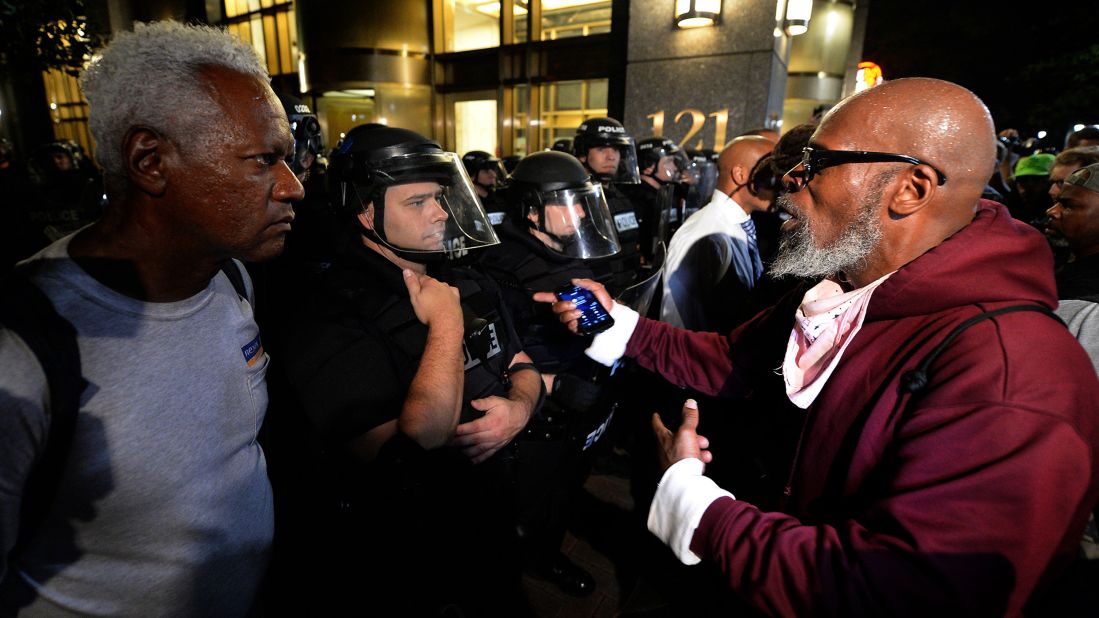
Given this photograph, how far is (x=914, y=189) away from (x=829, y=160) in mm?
247

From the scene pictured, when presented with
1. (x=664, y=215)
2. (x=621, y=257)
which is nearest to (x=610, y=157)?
(x=664, y=215)

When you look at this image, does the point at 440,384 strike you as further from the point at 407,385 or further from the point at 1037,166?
the point at 1037,166

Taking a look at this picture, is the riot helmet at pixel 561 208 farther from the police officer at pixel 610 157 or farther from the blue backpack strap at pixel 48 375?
the blue backpack strap at pixel 48 375

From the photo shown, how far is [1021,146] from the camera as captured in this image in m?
10.8

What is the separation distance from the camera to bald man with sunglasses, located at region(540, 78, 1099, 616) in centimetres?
108

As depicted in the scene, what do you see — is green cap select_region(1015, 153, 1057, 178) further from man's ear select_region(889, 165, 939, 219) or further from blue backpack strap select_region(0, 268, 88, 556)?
blue backpack strap select_region(0, 268, 88, 556)

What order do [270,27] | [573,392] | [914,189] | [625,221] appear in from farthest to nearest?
[270,27] → [625,221] → [573,392] → [914,189]

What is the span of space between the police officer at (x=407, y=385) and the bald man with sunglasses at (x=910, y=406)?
2.51 feet

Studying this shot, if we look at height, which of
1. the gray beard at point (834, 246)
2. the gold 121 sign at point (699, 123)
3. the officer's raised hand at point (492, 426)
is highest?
the gold 121 sign at point (699, 123)

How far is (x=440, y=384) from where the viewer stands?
170 cm

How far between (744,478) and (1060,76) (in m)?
28.9

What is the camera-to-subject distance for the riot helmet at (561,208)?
3164 millimetres

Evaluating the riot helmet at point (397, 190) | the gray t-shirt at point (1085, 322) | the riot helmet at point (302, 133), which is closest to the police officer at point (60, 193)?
the riot helmet at point (302, 133)

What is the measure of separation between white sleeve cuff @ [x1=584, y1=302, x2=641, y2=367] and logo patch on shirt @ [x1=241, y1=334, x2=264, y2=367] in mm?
1447
